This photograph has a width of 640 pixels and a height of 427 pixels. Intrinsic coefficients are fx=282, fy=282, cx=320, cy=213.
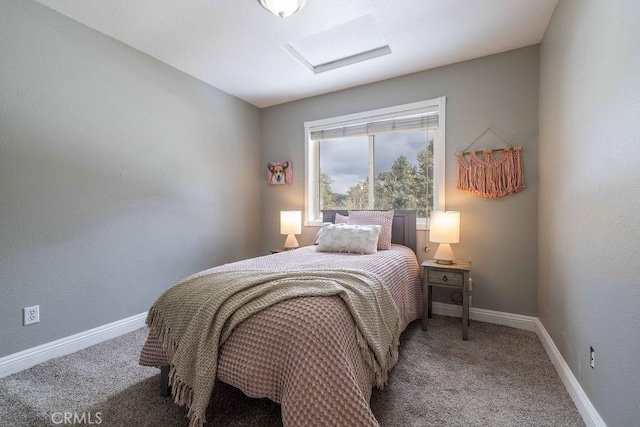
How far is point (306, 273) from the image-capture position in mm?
1575

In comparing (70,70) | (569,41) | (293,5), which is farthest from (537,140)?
(70,70)

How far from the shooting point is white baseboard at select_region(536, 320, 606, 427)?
1.32m

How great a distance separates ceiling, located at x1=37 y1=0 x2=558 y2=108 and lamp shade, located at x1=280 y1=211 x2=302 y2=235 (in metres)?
1.55

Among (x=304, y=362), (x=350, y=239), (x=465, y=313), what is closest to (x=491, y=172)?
(x=465, y=313)

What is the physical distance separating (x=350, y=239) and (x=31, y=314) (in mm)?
2397

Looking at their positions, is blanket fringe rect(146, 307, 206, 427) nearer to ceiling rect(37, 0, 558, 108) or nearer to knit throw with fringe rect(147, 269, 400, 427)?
knit throw with fringe rect(147, 269, 400, 427)

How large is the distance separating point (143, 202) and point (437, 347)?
2810 millimetres

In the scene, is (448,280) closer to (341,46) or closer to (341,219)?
(341,219)

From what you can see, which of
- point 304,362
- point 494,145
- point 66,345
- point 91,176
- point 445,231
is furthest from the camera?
point 494,145

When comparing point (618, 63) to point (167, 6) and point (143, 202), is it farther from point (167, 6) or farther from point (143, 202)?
point (143, 202)

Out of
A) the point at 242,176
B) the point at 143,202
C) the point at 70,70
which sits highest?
the point at 70,70

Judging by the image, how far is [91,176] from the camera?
2.25 m

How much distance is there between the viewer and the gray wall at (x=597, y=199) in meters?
1.10

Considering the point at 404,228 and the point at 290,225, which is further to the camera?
the point at 290,225
